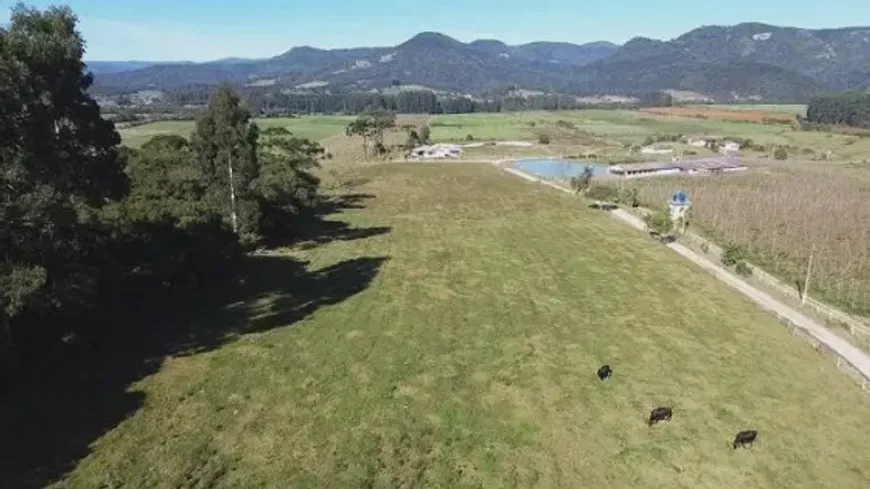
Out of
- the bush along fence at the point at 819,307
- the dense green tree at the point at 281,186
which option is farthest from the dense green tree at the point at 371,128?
the bush along fence at the point at 819,307

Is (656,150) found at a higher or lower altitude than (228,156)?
lower

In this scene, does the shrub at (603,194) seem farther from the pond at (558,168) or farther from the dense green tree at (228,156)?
the dense green tree at (228,156)

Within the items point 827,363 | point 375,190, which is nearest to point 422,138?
point 375,190

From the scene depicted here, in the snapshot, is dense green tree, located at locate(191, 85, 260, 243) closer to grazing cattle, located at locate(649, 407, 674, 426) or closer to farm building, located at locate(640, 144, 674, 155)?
grazing cattle, located at locate(649, 407, 674, 426)

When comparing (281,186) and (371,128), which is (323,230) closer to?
(281,186)

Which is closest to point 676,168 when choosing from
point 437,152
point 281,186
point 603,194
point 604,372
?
point 603,194

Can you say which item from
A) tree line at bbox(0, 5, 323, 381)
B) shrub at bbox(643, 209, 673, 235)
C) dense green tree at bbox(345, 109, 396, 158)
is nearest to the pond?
dense green tree at bbox(345, 109, 396, 158)
